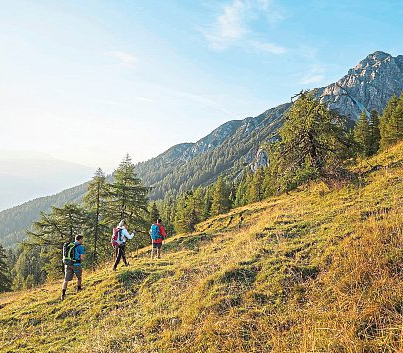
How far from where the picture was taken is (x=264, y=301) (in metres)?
6.27

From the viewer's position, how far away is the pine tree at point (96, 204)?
2783 centimetres

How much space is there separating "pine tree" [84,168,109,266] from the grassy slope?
1626 cm

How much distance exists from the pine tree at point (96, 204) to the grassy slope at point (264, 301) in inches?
640

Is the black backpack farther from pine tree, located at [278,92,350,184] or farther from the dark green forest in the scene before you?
pine tree, located at [278,92,350,184]

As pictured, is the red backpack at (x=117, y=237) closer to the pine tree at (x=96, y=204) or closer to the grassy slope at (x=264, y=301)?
the grassy slope at (x=264, y=301)

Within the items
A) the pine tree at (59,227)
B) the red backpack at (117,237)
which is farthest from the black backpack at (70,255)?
the pine tree at (59,227)

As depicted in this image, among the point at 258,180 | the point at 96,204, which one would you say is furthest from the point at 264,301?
the point at 258,180

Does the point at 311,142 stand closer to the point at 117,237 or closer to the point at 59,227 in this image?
the point at 117,237

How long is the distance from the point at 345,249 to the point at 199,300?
4090 millimetres

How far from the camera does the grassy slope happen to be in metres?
4.71

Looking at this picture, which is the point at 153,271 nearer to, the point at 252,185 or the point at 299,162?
the point at 299,162

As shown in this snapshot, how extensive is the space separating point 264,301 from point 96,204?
82.9 feet

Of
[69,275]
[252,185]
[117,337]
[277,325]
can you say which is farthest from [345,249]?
[252,185]

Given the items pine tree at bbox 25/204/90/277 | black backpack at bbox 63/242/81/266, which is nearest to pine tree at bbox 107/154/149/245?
pine tree at bbox 25/204/90/277
